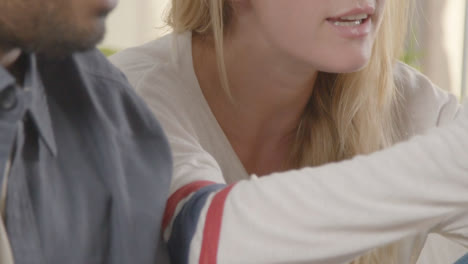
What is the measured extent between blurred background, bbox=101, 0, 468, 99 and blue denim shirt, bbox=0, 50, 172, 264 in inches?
71.8

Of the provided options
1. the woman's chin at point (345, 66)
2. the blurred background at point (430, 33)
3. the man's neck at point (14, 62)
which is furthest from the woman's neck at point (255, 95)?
the blurred background at point (430, 33)

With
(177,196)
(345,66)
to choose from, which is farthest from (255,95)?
(177,196)

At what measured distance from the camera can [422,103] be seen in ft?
4.38

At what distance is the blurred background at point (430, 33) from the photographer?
2.77 meters

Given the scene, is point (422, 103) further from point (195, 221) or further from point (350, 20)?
point (195, 221)

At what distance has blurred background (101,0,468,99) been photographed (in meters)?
2.77

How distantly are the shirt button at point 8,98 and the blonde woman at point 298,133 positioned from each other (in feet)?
0.86

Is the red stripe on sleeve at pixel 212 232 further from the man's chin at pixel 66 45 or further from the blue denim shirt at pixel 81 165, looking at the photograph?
the man's chin at pixel 66 45

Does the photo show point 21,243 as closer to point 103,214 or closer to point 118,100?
point 103,214

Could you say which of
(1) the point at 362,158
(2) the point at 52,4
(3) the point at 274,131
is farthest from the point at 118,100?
(3) the point at 274,131

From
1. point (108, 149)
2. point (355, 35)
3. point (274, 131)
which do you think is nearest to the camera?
point (108, 149)

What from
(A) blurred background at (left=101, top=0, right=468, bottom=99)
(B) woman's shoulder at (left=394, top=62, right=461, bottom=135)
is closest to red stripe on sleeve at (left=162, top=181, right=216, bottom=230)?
(B) woman's shoulder at (left=394, top=62, right=461, bottom=135)

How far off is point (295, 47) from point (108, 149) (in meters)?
0.42

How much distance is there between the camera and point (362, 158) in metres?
0.89
